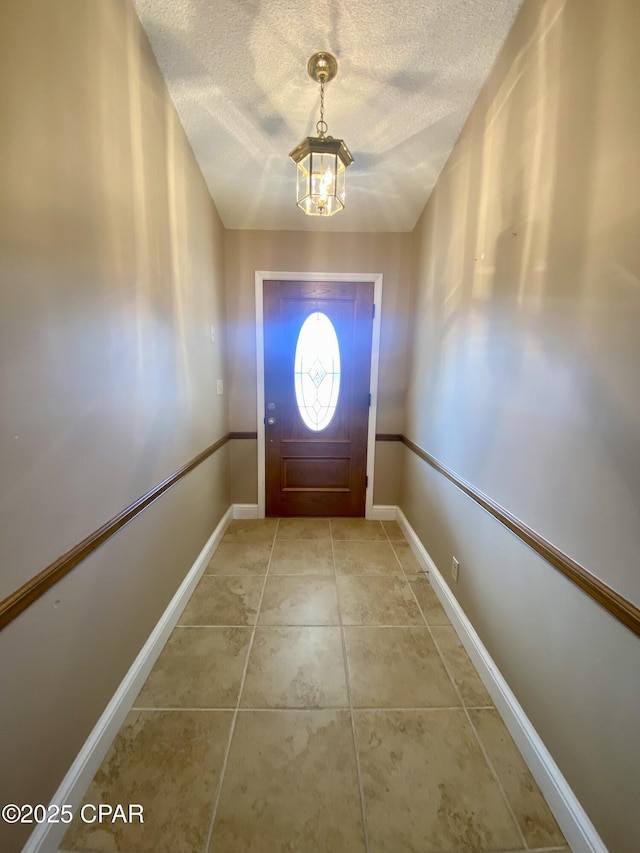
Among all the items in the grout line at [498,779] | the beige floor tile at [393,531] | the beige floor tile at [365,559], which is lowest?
the beige floor tile at [393,531]

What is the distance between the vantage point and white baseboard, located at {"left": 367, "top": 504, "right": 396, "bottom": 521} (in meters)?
3.17

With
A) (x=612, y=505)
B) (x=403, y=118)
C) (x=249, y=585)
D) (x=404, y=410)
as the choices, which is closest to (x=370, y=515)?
(x=404, y=410)

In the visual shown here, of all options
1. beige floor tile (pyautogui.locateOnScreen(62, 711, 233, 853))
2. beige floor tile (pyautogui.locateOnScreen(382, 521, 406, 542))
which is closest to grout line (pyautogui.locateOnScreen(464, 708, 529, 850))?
beige floor tile (pyautogui.locateOnScreen(62, 711, 233, 853))

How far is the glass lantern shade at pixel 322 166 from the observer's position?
1533mm

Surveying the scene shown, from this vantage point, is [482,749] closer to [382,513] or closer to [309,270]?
[382,513]

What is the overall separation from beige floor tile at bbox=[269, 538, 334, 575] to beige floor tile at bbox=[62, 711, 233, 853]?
1022 mm

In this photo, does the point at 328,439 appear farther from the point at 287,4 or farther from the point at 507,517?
the point at 287,4

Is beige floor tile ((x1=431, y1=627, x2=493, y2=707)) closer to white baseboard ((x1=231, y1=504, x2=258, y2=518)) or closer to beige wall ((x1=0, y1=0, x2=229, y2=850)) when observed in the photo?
beige wall ((x1=0, y1=0, x2=229, y2=850))

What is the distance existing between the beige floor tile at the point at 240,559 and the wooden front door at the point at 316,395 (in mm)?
540

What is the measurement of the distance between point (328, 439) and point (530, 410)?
1950 millimetres

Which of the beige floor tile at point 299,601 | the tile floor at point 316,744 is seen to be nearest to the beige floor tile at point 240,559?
the beige floor tile at point 299,601

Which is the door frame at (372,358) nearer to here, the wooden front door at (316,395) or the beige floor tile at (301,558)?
the wooden front door at (316,395)

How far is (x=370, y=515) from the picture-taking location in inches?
125

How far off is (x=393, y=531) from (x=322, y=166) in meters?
2.61
